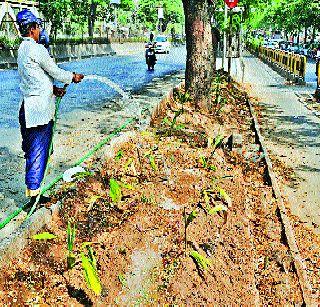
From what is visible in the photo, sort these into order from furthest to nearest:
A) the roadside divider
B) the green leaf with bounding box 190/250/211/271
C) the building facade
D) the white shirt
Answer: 1. the building facade
2. the roadside divider
3. the white shirt
4. the green leaf with bounding box 190/250/211/271

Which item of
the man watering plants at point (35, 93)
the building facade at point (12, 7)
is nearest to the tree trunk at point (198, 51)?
the man watering plants at point (35, 93)

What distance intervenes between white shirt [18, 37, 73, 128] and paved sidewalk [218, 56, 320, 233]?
12.1ft

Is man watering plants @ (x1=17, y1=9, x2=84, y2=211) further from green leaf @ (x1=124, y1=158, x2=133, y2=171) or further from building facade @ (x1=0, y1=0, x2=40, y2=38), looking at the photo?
building facade @ (x1=0, y1=0, x2=40, y2=38)

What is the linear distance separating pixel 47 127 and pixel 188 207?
1.70 m

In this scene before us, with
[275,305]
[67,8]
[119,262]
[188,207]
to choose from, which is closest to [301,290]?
[275,305]

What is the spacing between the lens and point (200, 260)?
172 inches

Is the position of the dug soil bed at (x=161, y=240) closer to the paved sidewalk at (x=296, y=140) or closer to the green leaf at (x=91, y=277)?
the green leaf at (x=91, y=277)

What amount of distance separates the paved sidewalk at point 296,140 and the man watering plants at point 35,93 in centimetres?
355

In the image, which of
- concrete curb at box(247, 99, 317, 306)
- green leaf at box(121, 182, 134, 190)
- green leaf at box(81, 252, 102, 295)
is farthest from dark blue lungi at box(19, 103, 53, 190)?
concrete curb at box(247, 99, 317, 306)

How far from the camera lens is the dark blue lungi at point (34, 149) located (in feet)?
16.7

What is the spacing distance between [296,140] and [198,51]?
2.97m

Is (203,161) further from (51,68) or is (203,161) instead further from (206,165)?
(51,68)

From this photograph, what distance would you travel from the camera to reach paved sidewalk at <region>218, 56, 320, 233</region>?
24.6ft

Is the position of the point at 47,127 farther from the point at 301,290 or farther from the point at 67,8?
the point at 67,8
